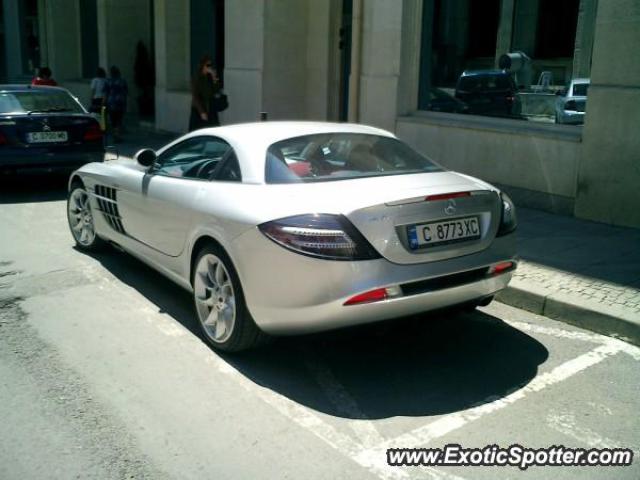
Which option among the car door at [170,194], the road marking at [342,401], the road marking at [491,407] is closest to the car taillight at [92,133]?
the car door at [170,194]

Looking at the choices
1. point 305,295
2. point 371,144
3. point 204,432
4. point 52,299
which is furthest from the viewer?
point 52,299

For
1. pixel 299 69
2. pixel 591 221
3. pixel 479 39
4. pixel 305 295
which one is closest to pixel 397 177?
pixel 305 295

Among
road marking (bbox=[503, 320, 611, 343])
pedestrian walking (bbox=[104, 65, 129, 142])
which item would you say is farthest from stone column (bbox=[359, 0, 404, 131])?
pedestrian walking (bbox=[104, 65, 129, 142])

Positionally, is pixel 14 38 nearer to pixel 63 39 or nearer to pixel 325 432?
pixel 63 39

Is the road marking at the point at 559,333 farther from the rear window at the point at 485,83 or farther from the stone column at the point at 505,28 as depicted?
the stone column at the point at 505,28

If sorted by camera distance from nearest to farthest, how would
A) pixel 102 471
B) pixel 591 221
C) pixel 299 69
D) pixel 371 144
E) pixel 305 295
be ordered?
pixel 102 471 < pixel 305 295 < pixel 371 144 < pixel 591 221 < pixel 299 69

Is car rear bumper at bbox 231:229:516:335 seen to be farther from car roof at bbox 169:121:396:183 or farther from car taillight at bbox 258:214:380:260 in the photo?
car roof at bbox 169:121:396:183

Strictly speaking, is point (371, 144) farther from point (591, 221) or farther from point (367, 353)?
point (591, 221)

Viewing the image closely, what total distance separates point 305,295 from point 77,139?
7.39m

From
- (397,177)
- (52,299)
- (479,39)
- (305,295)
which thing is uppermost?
(479,39)

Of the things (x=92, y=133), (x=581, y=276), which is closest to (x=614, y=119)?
(x=581, y=276)

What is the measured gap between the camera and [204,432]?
363cm

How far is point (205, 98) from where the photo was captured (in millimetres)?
12148

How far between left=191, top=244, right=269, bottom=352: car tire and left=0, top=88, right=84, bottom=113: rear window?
6424 mm
